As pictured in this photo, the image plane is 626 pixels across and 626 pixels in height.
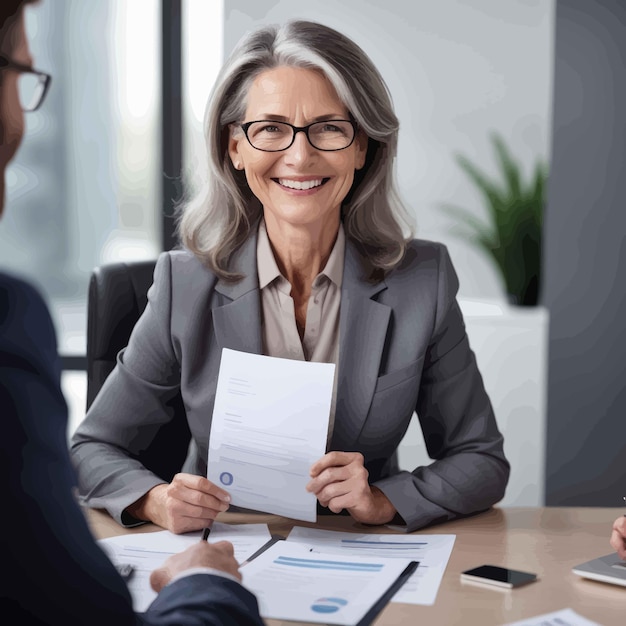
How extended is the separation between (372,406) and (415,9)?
2239 millimetres

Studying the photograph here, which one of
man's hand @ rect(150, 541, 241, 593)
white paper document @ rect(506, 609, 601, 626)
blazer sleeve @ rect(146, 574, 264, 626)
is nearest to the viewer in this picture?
blazer sleeve @ rect(146, 574, 264, 626)

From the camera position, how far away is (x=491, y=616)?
1060mm

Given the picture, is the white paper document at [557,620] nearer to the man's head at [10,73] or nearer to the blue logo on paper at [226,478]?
the blue logo on paper at [226,478]

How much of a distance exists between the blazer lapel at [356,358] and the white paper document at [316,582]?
35 cm

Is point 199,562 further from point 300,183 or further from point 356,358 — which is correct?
point 300,183

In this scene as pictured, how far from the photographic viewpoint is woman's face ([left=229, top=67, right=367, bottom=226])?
164 cm

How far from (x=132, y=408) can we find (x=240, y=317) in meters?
0.27

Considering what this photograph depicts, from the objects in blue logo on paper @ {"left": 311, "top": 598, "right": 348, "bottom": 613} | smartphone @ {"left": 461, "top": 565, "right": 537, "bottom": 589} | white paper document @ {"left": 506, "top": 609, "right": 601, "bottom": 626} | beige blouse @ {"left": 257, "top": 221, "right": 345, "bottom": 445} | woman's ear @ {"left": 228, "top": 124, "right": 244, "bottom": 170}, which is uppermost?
woman's ear @ {"left": 228, "top": 124, "right": 244, "bottom": 170}

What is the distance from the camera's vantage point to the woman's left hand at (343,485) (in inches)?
54.9

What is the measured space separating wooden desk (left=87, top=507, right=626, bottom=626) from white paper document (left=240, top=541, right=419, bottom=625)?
0.03 meters

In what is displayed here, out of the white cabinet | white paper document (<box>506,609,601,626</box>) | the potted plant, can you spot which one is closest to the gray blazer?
white paper document (<box>506,609,601,626</box>)

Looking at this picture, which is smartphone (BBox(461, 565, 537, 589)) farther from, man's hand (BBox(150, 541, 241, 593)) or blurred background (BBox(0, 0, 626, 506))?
blurred background (BBox(0, 0, 626, 506))

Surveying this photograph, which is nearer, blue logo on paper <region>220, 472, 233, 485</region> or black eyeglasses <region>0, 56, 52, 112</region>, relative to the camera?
black eyeglasses <region>0, 56, 52, 112</region>

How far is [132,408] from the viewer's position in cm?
161
